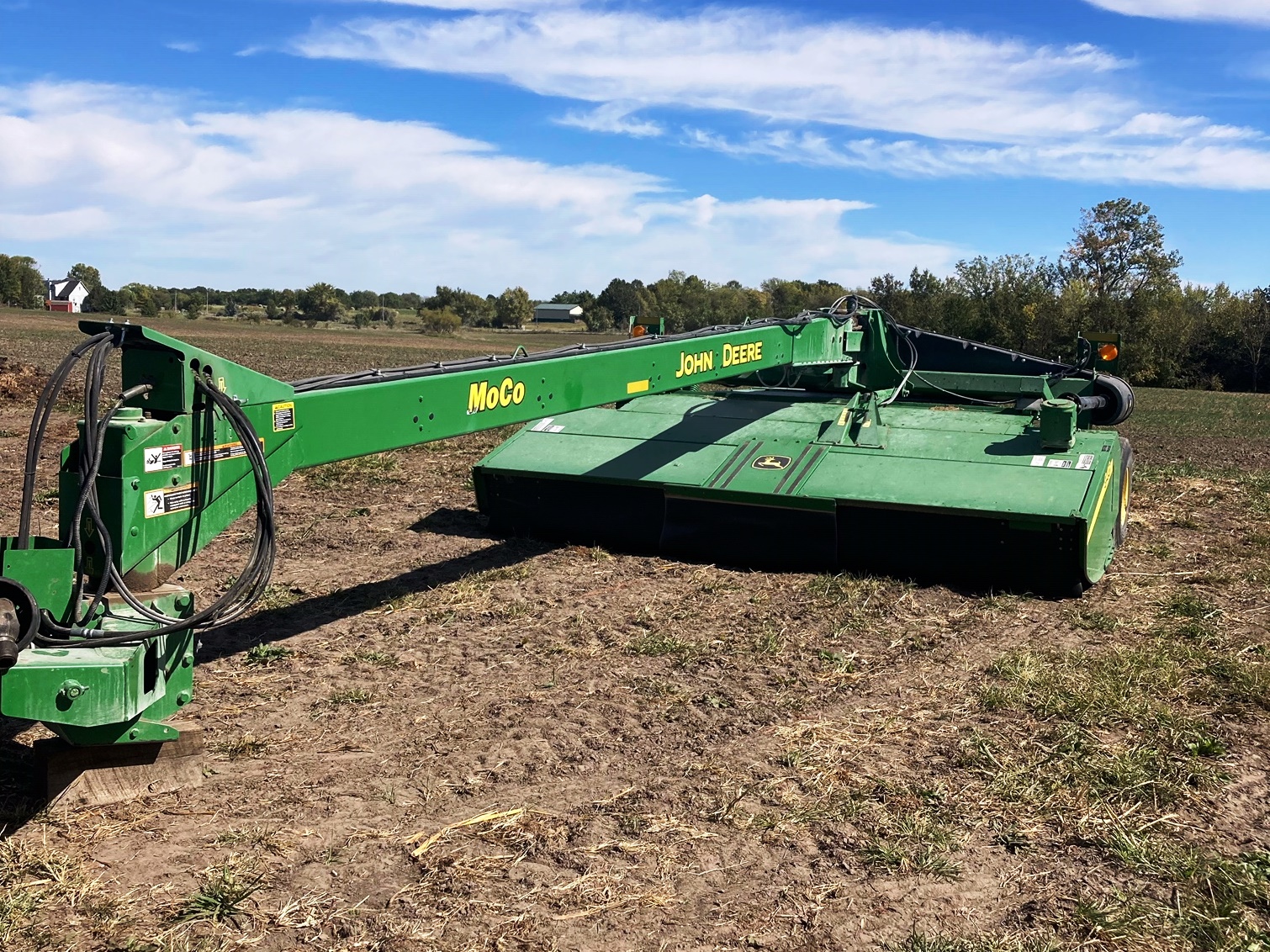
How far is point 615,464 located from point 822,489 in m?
1.47

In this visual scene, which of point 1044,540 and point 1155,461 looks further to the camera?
point 1155,461

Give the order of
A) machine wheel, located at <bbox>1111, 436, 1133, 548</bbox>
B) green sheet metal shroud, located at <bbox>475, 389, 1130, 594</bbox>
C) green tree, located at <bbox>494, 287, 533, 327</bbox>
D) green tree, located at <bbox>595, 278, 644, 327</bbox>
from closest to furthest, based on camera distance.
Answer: green sheet metal shroud, located at <bbox>475, 389, 1130, 594</bbox>
machine wheel, located at <bbox>1111, 436, 1133, 548</bbox>
green tree, located at <bbox>595, 278, 644, 327</bbox>
green tree, located at <bbox>494, 287, 533, 327</bbox>

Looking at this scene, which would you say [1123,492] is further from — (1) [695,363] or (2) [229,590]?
(2) [229,590]

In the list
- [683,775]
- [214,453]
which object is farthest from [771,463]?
[214,453]

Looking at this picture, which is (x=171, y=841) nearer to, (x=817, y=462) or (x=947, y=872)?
(x=947, y=872)

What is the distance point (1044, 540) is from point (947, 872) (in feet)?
11.3

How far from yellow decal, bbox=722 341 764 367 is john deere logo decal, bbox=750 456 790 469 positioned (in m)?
0.71

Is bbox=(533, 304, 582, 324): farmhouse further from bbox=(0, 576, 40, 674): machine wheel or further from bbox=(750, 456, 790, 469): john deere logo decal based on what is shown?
bbox=(0, 576, 40, 674): machine wheel

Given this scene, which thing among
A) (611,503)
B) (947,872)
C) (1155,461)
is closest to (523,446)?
(611,503)

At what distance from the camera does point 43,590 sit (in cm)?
329

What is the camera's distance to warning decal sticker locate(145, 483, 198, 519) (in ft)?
11.4

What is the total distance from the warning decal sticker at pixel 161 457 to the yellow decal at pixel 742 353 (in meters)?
3.82

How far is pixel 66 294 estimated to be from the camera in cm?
6900

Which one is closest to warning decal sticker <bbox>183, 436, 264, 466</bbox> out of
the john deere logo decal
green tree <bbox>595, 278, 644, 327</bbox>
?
the john deere logo decal
